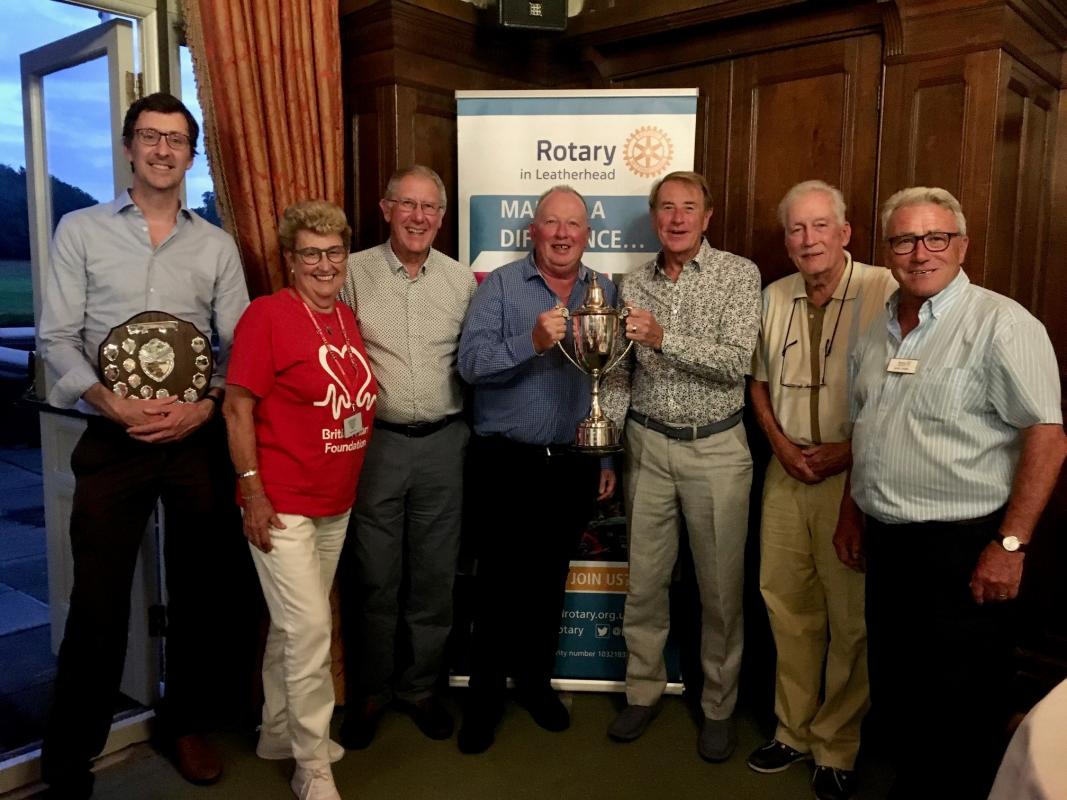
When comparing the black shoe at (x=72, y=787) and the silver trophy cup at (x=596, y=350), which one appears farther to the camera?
the silver trophy cup at (x=596, y=350)

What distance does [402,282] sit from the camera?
2531 mm

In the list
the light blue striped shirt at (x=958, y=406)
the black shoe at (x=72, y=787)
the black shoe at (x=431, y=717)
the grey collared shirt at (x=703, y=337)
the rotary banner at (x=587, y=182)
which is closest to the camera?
the light blue striped shirt at (x=958, y=406)

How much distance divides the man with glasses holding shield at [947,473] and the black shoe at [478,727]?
115cm

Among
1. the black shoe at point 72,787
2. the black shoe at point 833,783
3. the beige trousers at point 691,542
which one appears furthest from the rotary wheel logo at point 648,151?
the black shoe at point 72,787

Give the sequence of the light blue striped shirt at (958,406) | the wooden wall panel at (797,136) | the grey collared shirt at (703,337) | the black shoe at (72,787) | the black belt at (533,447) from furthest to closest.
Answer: the wooden wall panel at (797,136), the black belt at (533,447), the grey collared shirt at (703,337), the black shoe at (72,787), the light blue striped shirt at (958,406)

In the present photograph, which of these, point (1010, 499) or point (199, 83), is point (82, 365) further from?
point (1010, 499)

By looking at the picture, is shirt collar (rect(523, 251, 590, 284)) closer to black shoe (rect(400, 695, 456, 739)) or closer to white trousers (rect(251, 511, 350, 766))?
white trousers (rect(251, 511, 350, 766))

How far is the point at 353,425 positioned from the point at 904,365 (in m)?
1.31

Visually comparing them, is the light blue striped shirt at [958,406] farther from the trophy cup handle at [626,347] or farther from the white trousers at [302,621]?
the white trousers at [302,621]

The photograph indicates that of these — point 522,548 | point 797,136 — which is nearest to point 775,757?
point 522,548

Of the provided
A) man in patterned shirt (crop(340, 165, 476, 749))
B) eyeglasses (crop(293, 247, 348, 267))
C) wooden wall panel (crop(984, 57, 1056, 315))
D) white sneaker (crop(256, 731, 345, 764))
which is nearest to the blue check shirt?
man in patterned shirt (crop(340, 165, 476, 749))

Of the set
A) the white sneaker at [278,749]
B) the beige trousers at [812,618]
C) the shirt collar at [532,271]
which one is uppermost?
the shirt collar at [532,271]

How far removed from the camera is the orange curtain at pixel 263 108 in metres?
2.62

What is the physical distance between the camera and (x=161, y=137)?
214 cm
